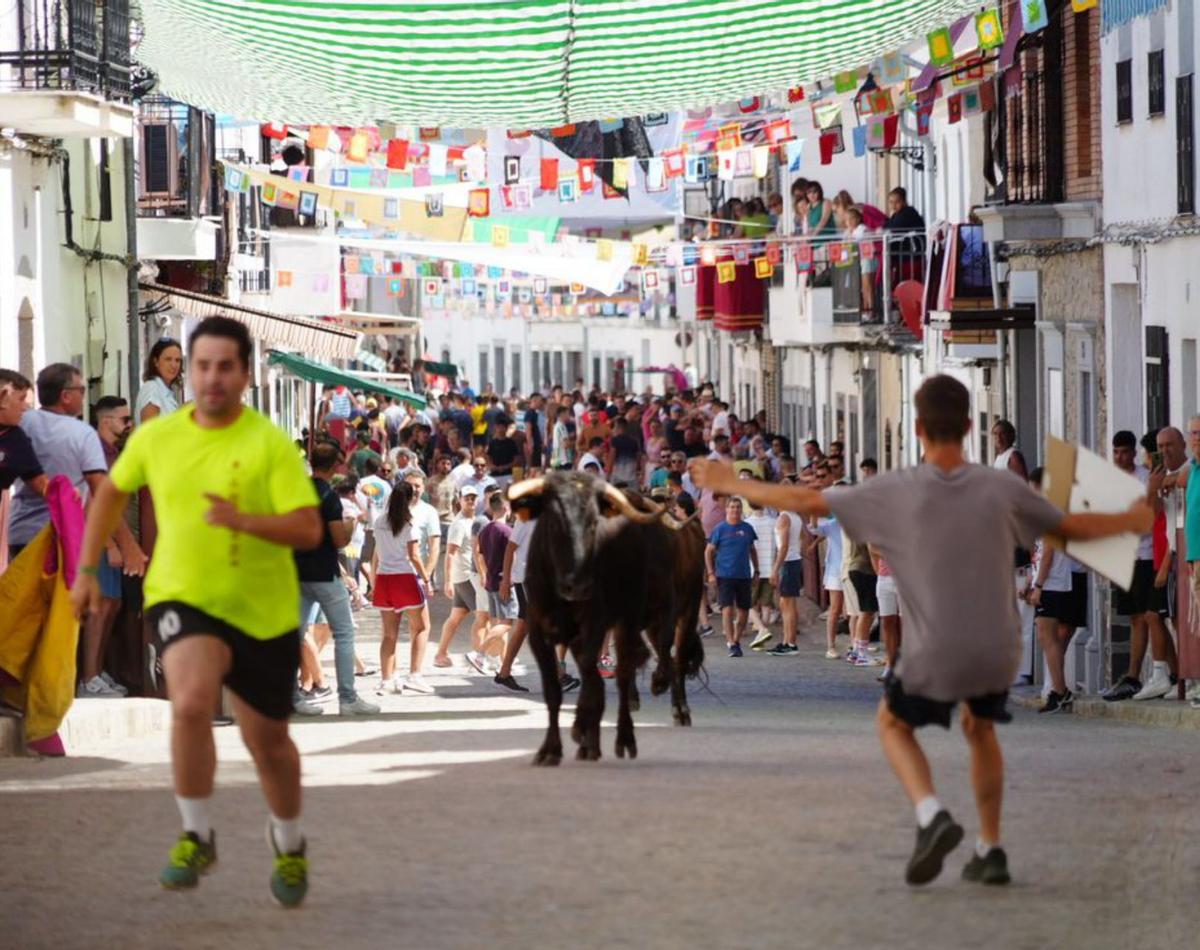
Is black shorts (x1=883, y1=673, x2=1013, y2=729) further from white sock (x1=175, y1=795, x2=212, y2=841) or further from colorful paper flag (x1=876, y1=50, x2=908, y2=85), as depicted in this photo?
colorful paper flag (x1=876, y1=50, x2=908, y2=85)

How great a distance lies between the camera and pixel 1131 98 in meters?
25.1

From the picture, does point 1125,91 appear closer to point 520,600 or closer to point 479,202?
point 520,600

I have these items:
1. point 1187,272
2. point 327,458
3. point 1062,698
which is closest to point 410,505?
point 327,458

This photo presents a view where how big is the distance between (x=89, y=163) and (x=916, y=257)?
15.2 meters

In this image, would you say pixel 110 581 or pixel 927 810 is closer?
pixel 927 810

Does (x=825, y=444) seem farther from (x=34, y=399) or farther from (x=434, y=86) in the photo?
(x=434, y=86)

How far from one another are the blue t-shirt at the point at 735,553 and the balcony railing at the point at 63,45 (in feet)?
24.3

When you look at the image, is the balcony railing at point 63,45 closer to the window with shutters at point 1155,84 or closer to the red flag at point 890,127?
the window with shutters at point 1155,84

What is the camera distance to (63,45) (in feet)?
74.8

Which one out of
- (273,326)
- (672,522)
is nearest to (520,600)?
(672,522)

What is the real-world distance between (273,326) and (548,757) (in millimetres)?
25696

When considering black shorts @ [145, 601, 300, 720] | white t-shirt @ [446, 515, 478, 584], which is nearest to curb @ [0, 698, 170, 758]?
black shorts @ [145, 601, 300, 720]

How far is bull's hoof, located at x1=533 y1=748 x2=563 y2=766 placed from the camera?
12312mm

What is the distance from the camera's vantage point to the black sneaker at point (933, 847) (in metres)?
7.65
